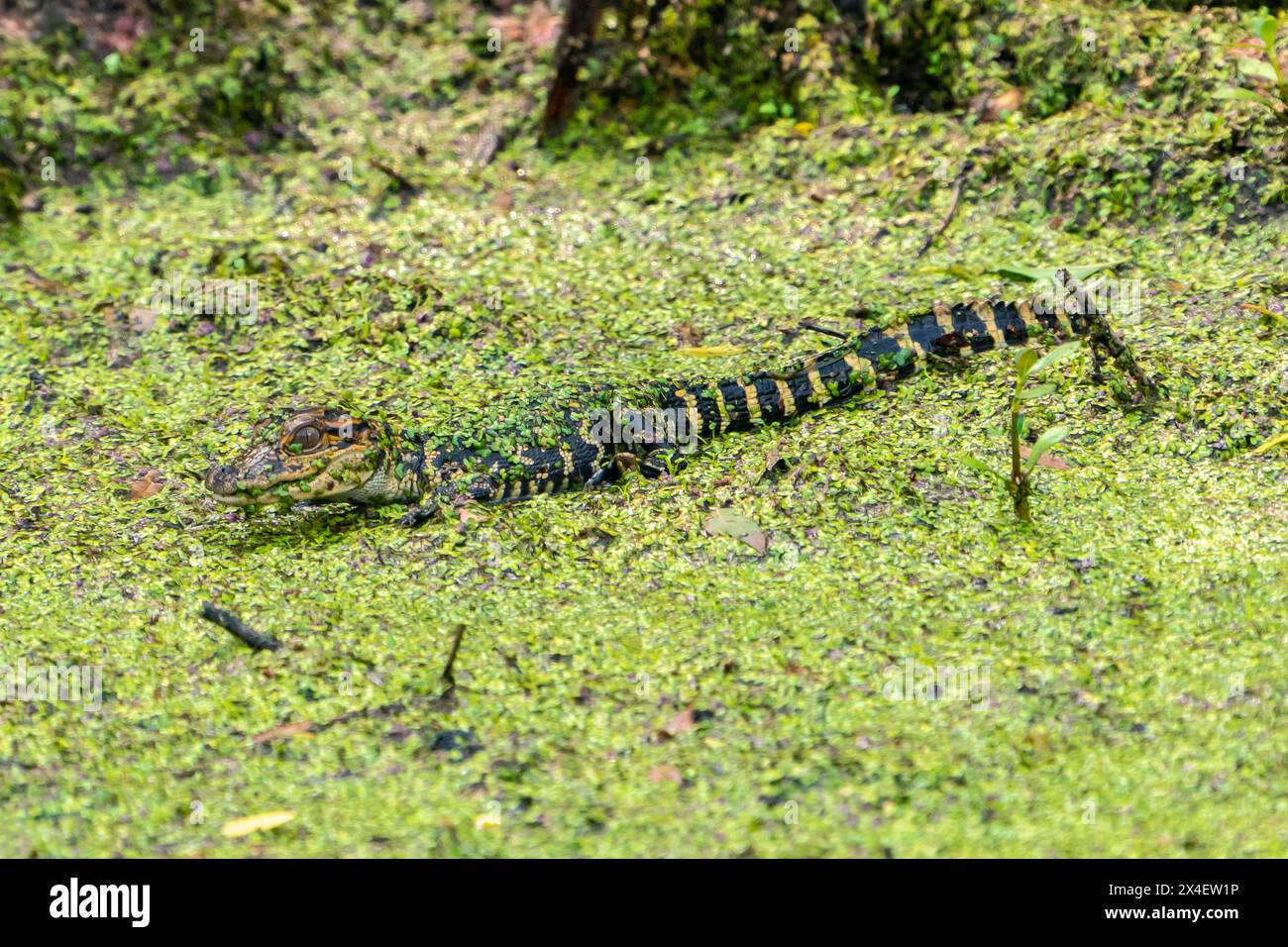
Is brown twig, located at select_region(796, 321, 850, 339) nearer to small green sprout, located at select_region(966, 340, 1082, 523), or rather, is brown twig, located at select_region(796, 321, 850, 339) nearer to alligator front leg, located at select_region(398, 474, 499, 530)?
small green sprout, located at select_region(966, 340, 1082, 523)

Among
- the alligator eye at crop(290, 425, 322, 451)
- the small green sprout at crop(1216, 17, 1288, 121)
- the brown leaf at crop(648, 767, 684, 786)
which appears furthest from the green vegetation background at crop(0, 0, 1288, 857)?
the alligator eye at crop(290, 425, 322, 451)

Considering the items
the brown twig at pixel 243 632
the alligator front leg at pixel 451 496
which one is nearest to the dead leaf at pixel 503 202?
the alligator front leg at pixel 451 496

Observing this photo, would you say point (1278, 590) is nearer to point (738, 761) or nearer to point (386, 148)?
point (738, 761)

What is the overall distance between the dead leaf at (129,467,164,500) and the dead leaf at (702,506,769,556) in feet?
6.58

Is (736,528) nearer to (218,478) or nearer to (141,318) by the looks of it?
(218,478)

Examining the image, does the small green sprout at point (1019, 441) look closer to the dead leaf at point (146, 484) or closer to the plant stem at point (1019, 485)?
the plant stem at point (1019, 485)

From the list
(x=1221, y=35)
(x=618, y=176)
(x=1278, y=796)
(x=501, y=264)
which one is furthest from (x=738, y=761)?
(x=1221, y=35)

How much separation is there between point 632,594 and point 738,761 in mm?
857

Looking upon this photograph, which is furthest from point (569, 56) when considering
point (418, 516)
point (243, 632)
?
point (243, 632)

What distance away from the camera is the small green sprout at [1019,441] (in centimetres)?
397

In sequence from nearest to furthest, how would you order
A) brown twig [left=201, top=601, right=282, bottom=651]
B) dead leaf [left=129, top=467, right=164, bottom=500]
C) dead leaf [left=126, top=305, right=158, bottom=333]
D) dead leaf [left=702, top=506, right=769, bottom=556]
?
brown twig [left=201, top=601, right=282, bottom=651], dead leaf [left=702, top=506, right=769, bottom=556], dead leaf [left=129, top=467, right=164, bottom=500], dead leaf [left=126, top=305, right=158, bottom=333]

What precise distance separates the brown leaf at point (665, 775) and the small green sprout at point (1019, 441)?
1494 mm

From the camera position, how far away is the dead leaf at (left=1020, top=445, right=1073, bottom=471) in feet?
14.6

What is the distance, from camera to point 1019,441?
4.16 meters
